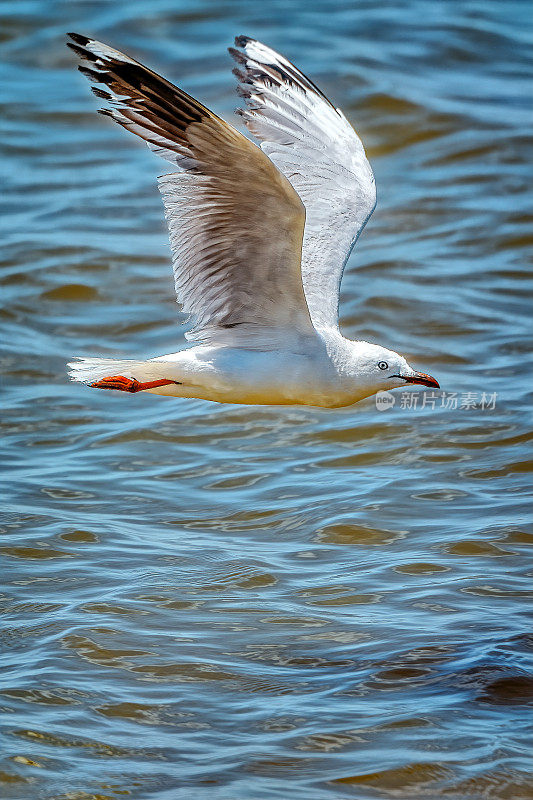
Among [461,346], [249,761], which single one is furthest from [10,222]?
[249,761]

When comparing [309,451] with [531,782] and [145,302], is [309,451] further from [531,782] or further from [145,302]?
[531,782]

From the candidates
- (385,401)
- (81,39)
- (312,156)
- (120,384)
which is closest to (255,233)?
(120,384)

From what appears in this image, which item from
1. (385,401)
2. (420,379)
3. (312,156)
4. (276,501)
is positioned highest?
(312,156)

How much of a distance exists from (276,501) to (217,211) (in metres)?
2.24

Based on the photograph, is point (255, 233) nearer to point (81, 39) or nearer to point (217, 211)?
point (217, 211)

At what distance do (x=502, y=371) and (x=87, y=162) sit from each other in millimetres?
5056

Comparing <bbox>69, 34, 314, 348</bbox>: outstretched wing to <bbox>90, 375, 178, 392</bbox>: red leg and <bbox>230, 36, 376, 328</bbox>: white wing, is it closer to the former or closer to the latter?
<bbox>90, 375, 178, 392</bbox>: red leg

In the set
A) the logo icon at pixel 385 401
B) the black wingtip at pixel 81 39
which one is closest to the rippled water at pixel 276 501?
the logo icon at pixel 385 401

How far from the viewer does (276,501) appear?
6656 millimetres

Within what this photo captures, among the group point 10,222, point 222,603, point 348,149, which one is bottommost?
point 222,603

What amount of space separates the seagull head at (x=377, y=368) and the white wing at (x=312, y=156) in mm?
514

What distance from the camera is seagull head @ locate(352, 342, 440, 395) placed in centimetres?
518

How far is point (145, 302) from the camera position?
368 inches

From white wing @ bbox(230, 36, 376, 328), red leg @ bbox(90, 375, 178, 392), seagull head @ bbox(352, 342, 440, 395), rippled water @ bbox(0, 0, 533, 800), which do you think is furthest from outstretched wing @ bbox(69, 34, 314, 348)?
rippled water @ bbox(0, 0, 533, 800)
